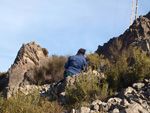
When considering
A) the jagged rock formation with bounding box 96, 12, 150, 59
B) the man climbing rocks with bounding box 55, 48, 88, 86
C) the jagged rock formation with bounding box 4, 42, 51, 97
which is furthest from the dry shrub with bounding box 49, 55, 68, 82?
the jagged rock formation with bounding box 96, 12, 150, 59

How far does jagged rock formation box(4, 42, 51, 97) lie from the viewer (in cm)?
1373

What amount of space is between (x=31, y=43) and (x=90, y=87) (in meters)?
10.9

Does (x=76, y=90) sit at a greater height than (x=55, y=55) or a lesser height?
lesser

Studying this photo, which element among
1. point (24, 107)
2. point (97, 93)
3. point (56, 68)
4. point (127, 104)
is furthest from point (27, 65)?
point (127, 104)

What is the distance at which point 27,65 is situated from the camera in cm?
Result: 1491

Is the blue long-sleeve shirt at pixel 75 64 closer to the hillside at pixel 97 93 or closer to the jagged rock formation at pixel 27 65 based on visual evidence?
the hillside at pixel 97 93

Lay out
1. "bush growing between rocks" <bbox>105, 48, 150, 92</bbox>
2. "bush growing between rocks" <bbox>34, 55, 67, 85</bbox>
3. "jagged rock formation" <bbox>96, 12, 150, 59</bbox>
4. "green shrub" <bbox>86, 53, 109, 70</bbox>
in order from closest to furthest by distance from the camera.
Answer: "bush growing between rocks" <bbox>105, 48, 150, 92</bbox> → "green shrub" <bbox>86, 53, 109, 70</bbox> → "bush growing between rocks" <bbox>34, 55, 67, 85</bbox> → "jagged rock formation" <bbox>96, 12, 150, 59</bbox>

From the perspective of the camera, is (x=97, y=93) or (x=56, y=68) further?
(x=56, y=68)

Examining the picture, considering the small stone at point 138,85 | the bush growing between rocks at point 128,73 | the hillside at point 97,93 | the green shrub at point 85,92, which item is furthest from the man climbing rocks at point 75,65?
the small stone at point 138,85

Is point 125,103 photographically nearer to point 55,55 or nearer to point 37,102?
point 37,102

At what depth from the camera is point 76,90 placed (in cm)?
548

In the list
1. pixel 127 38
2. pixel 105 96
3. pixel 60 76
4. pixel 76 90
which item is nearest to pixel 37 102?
pixel 76 90

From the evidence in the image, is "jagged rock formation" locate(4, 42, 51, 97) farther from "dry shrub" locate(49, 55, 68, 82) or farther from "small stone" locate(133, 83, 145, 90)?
"small stone" locate(133, 83, 145, 90)

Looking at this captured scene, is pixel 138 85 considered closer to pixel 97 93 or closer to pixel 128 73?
pixel 128 73
